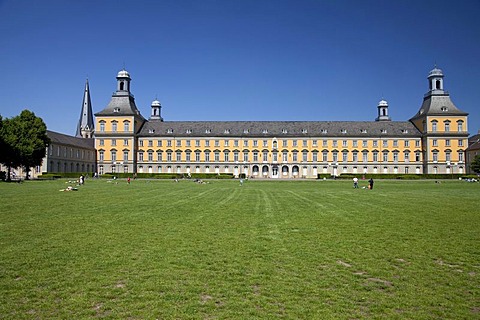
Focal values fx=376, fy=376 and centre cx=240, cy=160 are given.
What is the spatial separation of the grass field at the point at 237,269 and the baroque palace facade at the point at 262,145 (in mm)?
73186

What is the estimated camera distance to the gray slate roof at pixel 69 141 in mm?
71669

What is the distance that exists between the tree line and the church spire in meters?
59.6

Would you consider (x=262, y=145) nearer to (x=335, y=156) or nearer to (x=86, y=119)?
(x=335, y=156)

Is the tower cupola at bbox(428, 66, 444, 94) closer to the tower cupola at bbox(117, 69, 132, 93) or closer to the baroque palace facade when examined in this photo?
the baroque palace facade

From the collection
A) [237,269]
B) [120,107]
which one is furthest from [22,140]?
[237,269]

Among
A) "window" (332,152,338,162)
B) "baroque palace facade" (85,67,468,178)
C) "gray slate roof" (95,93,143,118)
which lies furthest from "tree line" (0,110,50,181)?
"window" (332,152,338,162)

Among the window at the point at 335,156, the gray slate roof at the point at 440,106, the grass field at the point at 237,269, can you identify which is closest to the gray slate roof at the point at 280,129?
the window at the point at 335,156

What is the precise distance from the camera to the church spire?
370ft

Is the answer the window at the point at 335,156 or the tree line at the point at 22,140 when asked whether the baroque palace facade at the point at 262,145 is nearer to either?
the window at the point at 335,156

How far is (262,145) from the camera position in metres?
86.3

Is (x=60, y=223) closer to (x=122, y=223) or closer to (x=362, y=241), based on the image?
(x=122, y=223)

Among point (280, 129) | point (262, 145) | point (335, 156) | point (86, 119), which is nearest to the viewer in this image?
point (335, 156)

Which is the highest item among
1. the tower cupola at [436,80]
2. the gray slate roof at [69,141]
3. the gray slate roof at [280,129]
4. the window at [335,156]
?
the tower cupola at [436,80]

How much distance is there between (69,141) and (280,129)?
4584 cm
